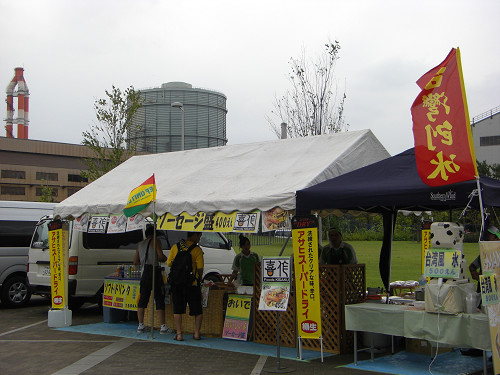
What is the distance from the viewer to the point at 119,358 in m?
7.77

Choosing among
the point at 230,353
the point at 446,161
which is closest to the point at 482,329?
the point at 446,161

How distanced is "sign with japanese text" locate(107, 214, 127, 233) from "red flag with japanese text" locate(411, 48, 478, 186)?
527 cm

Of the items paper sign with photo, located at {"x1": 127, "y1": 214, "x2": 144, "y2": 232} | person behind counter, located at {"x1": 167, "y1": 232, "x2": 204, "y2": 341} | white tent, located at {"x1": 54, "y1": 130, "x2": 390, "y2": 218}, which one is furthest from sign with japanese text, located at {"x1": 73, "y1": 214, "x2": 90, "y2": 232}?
person behind counter, located at {"x1": 167, "y1": 232, "x2": 204, "y2": 341}

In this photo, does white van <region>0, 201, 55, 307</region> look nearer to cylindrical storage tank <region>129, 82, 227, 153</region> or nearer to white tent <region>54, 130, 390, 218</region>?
white tent <region>54, 130, 390, 218</region>

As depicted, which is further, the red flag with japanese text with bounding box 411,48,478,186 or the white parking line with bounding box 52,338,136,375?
the white parking line with bounding box 52,338,136,375

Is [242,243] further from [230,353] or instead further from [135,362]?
[135,362]

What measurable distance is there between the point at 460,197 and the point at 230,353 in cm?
390

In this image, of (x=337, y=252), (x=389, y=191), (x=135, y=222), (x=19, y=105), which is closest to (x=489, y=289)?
(x=389, y=191)

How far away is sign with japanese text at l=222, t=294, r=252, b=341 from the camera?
28.4ft

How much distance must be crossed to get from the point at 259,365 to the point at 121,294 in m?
3.94

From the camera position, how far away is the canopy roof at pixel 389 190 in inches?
249

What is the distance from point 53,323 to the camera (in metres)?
10.3

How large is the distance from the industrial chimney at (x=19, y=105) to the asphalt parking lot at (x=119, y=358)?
61.7 metres

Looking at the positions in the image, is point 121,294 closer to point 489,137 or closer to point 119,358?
point 119,358
